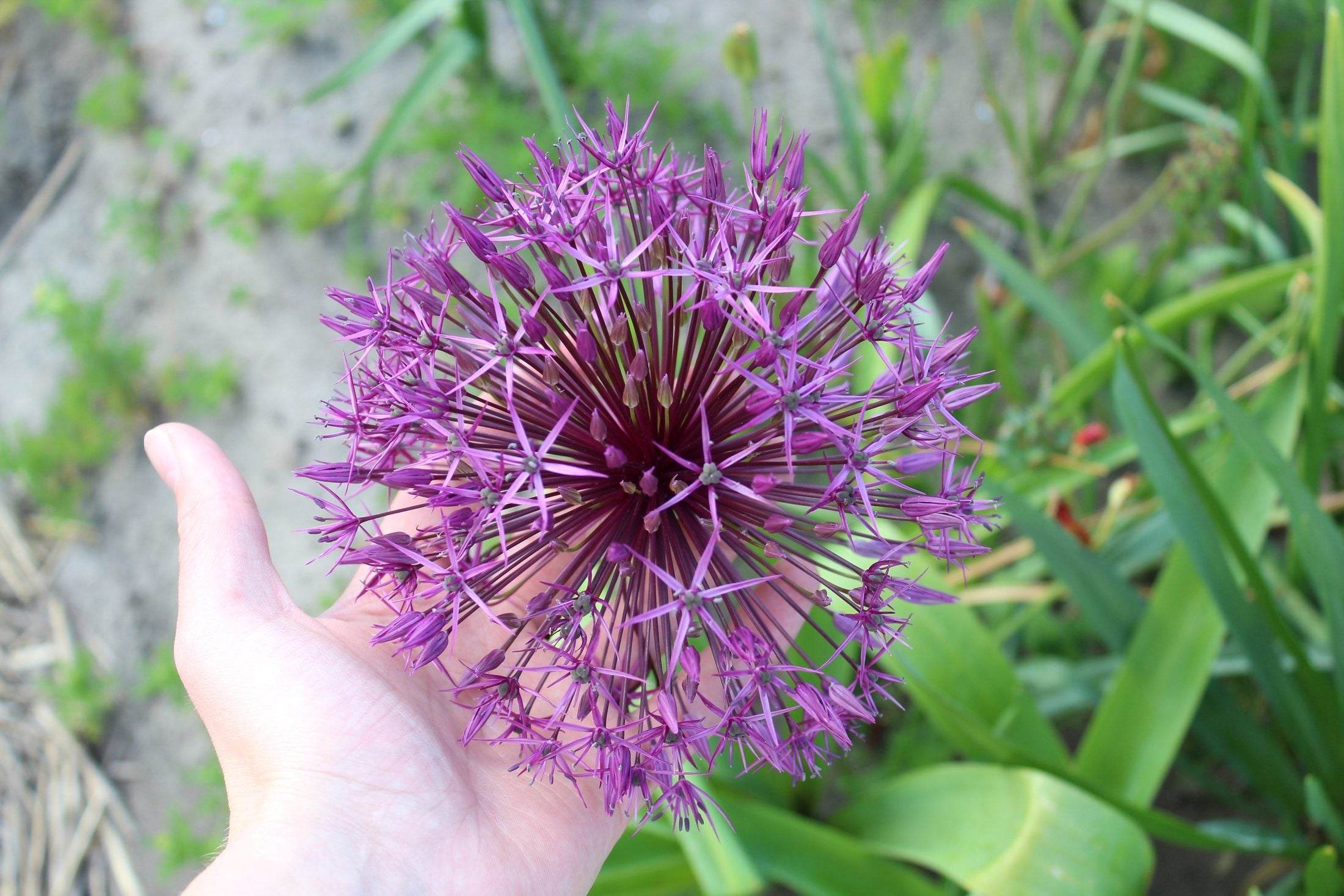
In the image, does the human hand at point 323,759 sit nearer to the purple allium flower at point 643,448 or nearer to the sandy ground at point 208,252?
the purple allium flower at point 643,448

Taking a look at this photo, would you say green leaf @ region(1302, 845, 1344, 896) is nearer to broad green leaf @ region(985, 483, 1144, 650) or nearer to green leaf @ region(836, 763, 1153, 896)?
green leaf @ region(836, 763, 1153, 896)

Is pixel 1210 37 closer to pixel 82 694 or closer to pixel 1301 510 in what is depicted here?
pixel 1301 510

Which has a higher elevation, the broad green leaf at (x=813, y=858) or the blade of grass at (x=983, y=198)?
the blade of grass at (x=983, y=198)

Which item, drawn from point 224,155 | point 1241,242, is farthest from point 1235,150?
point 224,155

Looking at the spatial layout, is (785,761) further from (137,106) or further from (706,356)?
(137,106)

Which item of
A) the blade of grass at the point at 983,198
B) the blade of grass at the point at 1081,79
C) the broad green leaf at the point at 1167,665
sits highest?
the blade of grass at the point at 1081,79

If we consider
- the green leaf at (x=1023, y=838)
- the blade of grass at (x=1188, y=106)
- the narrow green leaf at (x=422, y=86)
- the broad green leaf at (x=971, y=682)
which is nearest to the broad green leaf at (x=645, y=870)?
the green leaf at (x=1023, y=838)
